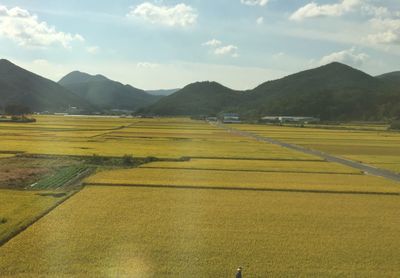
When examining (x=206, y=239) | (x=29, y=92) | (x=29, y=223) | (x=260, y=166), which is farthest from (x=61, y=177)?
(x=29, y=92)

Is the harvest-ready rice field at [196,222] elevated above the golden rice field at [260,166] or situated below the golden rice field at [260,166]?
above

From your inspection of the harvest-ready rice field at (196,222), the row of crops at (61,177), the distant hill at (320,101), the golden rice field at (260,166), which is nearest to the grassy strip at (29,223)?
the harvest-ready rice field at (196,222)

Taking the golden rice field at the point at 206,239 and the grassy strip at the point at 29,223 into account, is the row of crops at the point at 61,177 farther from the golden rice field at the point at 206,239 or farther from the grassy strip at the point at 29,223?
the golden rice field at the point at 206,239

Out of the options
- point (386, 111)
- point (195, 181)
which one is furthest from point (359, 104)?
point (195, 181)

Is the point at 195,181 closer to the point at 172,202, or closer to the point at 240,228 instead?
the point at 172,202

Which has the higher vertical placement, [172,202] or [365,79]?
[365,79]

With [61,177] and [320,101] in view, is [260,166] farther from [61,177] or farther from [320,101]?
[320,101]
